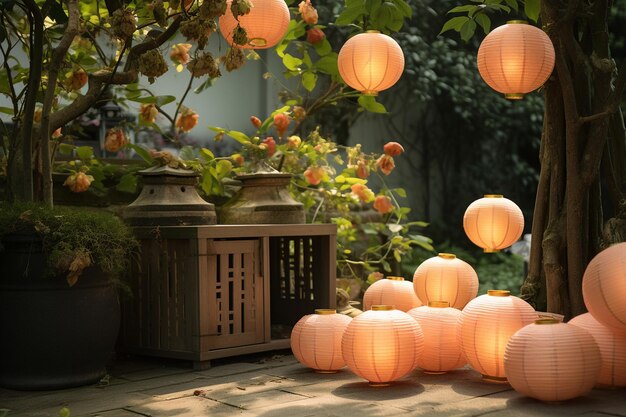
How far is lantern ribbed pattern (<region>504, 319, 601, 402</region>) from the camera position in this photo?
273cm

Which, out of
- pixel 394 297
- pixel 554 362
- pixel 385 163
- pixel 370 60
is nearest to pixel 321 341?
pixel 394 297

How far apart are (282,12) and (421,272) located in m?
1.22

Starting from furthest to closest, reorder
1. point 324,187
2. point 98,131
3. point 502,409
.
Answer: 1. point 98,131
2. point 324,187
3. point 502,409

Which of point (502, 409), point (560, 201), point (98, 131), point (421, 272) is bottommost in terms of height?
point (502, 409)

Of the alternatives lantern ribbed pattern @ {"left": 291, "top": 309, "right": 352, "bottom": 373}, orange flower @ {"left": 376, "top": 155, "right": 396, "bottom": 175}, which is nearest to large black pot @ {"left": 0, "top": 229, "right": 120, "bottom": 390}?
lantern ribbed pattern @ {"left": 291, "top": 309, "right": 352, "bottom": 373}

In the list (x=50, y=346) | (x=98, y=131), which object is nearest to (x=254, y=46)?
(x=50, y=346)

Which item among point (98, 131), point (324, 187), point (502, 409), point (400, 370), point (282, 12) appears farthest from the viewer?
point (98, 131)

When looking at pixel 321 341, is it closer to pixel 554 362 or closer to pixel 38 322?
pixel 554 362

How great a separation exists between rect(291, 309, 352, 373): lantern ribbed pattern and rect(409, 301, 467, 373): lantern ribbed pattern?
0.30 m

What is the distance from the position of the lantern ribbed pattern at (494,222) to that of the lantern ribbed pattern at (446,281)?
0.19 m

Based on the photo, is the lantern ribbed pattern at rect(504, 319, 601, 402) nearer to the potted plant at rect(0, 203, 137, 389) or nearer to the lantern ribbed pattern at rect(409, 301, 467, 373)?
the lantern ribbed pattern at rect(409, 301, 467, 373)

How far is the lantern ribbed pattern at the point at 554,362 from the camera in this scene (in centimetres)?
273

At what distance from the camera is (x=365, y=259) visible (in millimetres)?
5523

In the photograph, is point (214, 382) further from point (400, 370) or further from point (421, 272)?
point (421, 272)
